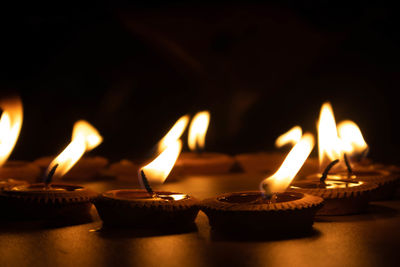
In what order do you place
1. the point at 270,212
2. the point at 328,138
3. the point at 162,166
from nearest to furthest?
the point at 270,212, the point at 162,166, the point at 328,138

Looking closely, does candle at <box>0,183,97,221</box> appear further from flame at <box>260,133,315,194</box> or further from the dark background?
the dark background

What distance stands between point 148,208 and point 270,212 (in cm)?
33

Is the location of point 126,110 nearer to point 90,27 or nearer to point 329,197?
point 90,27

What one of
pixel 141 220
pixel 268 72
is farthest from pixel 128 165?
pixel 268 72

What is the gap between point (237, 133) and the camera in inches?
185

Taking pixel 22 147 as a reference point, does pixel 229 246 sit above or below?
below

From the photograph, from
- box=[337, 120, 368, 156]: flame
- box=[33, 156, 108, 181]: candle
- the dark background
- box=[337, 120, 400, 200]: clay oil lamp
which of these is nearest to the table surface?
box=[337, 120, 400, 200]: clay oil lamp

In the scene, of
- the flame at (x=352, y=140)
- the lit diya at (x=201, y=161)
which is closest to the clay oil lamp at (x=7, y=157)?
the lit diya at (x=201, y=161)

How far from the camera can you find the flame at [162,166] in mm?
1673

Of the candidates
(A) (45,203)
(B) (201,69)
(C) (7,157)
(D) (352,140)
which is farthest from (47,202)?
(B) (201,69)

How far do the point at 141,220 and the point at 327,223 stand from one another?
53 cm

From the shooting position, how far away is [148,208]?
1572 millimetres

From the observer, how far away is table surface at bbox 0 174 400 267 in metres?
1.22

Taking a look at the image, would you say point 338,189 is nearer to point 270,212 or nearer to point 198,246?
point 270,212
